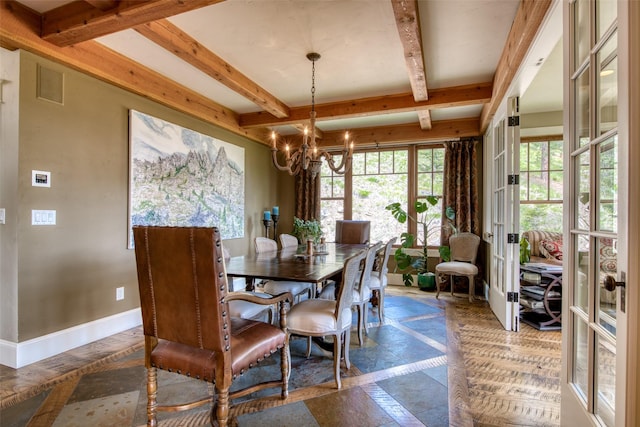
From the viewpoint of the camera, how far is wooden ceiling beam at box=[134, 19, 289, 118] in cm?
233

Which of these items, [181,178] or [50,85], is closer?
[50,85]

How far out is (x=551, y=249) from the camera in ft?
13.9

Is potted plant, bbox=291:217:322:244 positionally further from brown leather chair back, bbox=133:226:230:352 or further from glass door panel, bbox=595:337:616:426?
glass door panel, bbox=595:337:616:426

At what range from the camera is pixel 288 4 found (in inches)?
84.9

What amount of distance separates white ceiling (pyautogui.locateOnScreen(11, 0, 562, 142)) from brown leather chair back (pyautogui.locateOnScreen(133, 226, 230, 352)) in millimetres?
1672

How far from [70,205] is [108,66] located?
125cm

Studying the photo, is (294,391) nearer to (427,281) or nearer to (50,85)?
(50,85)

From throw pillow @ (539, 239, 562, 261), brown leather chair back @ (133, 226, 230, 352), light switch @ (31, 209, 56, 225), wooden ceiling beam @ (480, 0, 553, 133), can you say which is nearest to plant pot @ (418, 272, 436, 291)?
throw pillow @ (539, 239, 562, 261)

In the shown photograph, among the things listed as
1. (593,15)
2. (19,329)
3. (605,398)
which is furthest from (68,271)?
(593,15)

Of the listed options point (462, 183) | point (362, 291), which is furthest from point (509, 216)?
point (462, 183)

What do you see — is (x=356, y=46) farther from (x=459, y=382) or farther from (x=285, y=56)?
(x=459, y=382)

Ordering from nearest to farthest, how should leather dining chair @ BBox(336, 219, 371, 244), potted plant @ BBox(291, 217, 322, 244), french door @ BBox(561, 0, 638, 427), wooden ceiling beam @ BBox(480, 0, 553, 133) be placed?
french door @ BBox(561, 0, 638, 427) → wooden ceiling beam @ BBox(480, 0, 553, 133) → potted plant @ BBox(291, 217, 322, 244) → leather dining chair @ BBox(336, 219, 371, 244)

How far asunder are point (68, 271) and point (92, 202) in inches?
24.0

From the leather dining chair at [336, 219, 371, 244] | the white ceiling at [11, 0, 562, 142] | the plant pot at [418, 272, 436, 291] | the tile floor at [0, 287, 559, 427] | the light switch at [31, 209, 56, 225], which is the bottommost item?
the tile floor at [0, 287, 559, 427]
